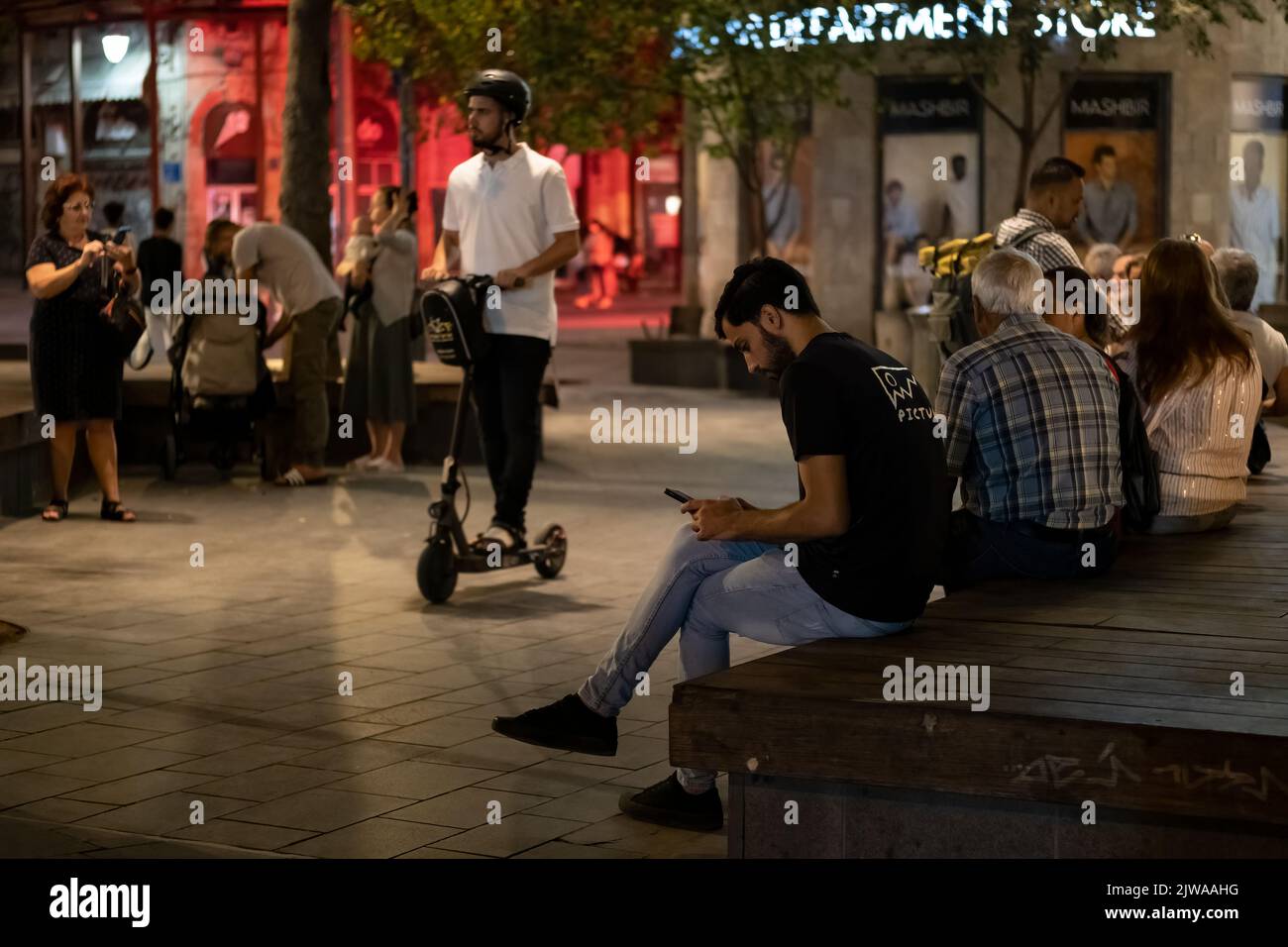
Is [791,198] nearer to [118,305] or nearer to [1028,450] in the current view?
[118,305]

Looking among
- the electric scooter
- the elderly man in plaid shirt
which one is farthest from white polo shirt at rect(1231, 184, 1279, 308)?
the elderly man in plaid shirt

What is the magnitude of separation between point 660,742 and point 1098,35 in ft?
52.4

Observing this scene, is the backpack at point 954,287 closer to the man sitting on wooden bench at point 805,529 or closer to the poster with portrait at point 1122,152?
the man sitting on wooden bench at point 805,529

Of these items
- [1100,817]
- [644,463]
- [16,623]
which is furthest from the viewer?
[644,463]

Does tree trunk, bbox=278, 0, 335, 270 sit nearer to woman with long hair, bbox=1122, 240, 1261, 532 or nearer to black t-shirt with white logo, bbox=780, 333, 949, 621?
woman with long hair, bbox=1122, 240, 1261, 532

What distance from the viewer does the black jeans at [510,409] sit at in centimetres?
890

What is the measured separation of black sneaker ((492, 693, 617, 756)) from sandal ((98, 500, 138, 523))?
5.79m

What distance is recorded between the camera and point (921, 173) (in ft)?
Answer: 75.0

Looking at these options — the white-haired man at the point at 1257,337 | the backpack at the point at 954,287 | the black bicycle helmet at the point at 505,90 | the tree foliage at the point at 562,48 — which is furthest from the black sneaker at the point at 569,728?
the tree foliage at the point at 562,48

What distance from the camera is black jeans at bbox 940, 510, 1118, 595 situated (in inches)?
234

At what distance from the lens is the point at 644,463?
45.7 ft

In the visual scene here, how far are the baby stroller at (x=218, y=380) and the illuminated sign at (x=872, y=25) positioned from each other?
8.11 m

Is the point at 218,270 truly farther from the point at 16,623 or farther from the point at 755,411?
the point at 755,411
